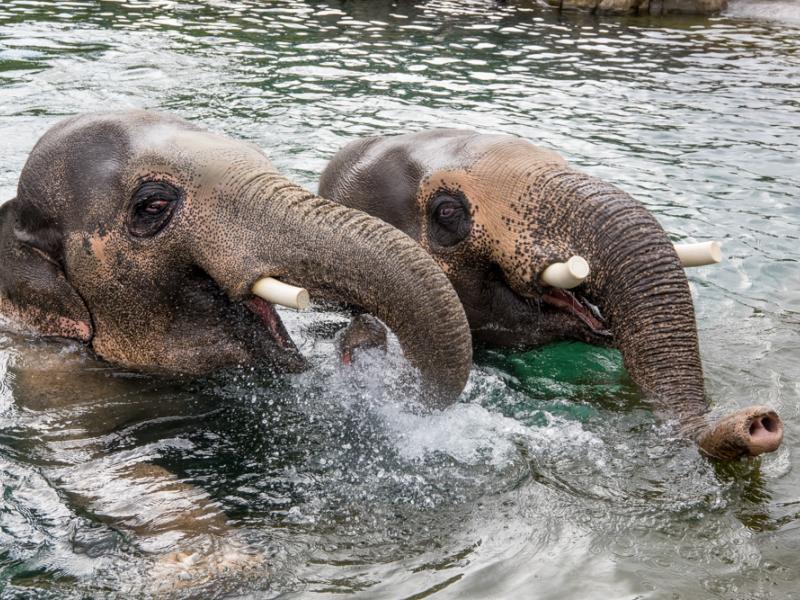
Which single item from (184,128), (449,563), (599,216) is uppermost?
(184,128)

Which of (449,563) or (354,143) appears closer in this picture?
(449,563)

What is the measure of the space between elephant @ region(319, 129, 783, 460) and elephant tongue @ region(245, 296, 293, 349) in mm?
957

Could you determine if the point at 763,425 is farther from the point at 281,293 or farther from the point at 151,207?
the point at 151,207

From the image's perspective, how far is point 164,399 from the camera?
492cm

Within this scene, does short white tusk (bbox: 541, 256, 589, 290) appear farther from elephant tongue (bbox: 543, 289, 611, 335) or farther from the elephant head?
the elephant head

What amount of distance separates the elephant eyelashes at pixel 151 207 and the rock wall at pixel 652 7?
51.7 ft

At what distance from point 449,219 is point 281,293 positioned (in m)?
1.45

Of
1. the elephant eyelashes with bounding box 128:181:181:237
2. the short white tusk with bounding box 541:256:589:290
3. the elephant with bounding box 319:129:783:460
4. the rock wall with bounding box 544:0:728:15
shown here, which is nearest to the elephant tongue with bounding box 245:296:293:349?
the elephant eyelashes with bounding box 128:181:181:237

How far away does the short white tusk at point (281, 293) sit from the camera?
3904mm

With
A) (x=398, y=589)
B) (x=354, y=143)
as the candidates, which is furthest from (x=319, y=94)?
(x=398, y=589)

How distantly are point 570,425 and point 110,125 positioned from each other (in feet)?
7.62

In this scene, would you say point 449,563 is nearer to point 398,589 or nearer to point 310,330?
point 398,589

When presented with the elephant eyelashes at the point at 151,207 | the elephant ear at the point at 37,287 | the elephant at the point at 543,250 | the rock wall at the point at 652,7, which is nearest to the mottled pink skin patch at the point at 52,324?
the elephant ear at the point at 37,287

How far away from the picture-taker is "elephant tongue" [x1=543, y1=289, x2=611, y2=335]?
5.13 meters
